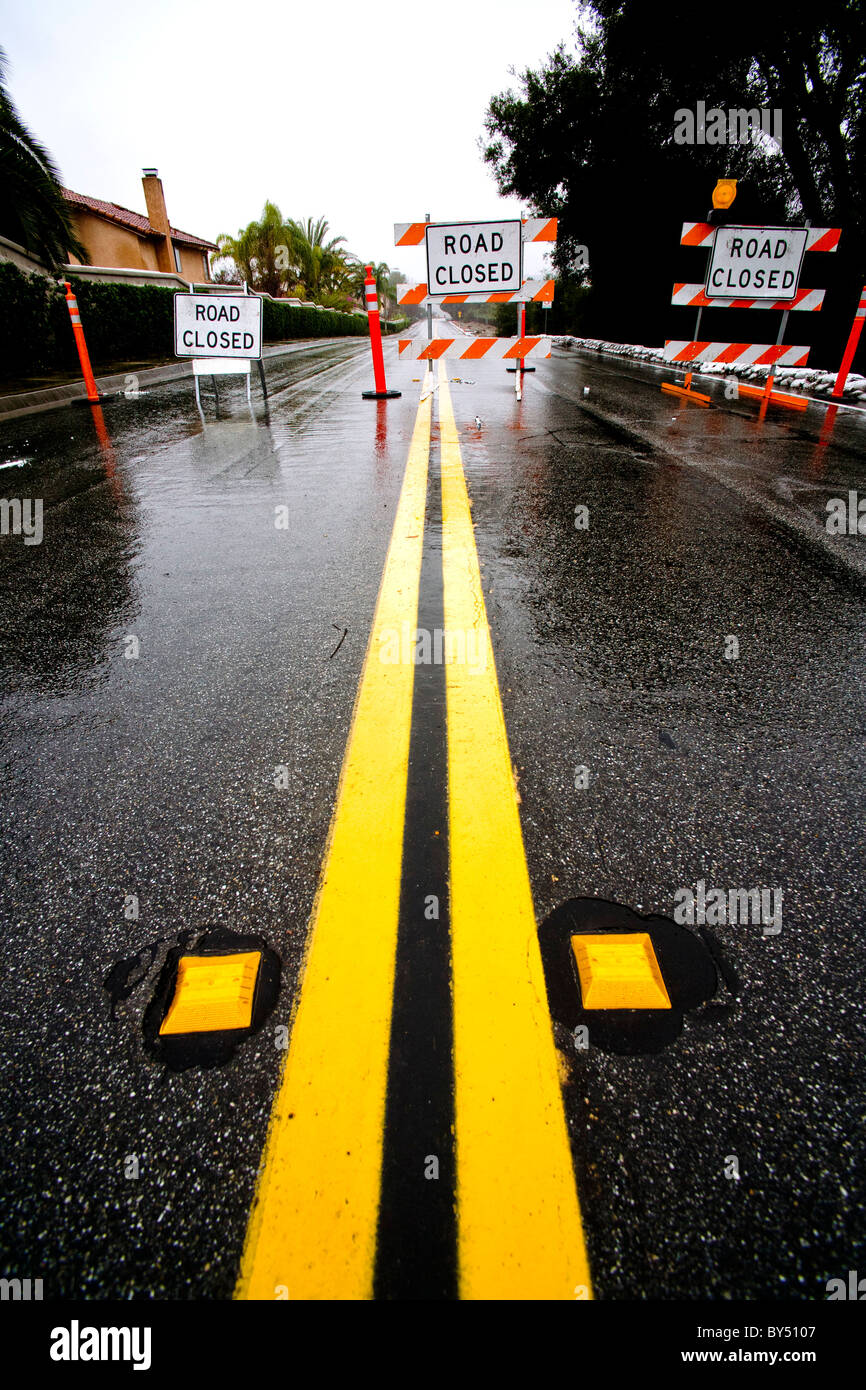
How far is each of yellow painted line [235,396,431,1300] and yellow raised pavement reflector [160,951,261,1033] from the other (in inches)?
4.0

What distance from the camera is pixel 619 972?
1173 mm

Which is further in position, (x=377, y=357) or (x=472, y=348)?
(x=377, y=357)

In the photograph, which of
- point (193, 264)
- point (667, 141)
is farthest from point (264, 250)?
point (667, 141)

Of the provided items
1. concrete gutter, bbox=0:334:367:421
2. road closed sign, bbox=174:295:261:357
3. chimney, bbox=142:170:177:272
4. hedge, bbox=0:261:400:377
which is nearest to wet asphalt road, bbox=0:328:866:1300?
road closed sign, bbox=174:295:261:357

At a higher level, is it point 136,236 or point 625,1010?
point 136,236

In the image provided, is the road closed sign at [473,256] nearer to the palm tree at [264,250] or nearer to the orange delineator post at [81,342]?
the orange delineator post at [81,342]

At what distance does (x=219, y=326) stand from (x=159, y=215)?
35.3 metres

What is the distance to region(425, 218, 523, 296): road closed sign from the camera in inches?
270

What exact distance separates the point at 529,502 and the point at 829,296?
13611mm

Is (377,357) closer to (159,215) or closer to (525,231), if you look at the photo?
(525,231)

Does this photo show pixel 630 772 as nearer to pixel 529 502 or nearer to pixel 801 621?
pixel 801 621

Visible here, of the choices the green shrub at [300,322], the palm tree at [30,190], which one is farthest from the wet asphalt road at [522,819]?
the green shrub at [300,322]
